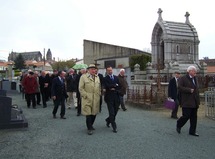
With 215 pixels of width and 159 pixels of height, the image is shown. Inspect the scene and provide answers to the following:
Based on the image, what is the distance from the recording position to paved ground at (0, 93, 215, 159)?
5.45m

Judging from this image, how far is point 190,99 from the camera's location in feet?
23.7

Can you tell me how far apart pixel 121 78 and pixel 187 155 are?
7323 millimetres

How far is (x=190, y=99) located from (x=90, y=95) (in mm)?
2614

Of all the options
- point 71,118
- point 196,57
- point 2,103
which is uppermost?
point 196,57

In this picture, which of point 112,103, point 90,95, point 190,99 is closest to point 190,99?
point 190,99

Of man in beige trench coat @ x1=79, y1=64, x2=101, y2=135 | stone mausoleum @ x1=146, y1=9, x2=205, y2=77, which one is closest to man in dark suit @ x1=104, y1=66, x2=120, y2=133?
man in beige trench coat @ x1=79, y1=64, x2=101, y2=135

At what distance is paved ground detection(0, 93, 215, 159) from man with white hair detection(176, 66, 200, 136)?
398mm

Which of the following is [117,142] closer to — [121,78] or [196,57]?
[121,78]

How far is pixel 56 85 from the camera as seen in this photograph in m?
10.0

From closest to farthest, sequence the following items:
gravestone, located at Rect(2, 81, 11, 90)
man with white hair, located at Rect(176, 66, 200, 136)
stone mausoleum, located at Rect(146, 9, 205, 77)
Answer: man with white hair, located at Rect(176, 66, 200, 136) < stone mausoleum, located at Rect(146, 9, 205, 77) < gravestone, located at Rect(2, 81, 11, 90)

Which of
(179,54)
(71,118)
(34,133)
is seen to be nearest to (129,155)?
(34,133)

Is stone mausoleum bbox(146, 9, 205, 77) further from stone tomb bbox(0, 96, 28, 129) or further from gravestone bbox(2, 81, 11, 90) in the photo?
gravestone bbox(2, 81, 11, 90)

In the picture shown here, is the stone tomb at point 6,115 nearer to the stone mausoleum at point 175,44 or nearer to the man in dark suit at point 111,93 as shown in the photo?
the man in dark suit at point 111,93

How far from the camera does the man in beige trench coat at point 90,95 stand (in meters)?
7.43
